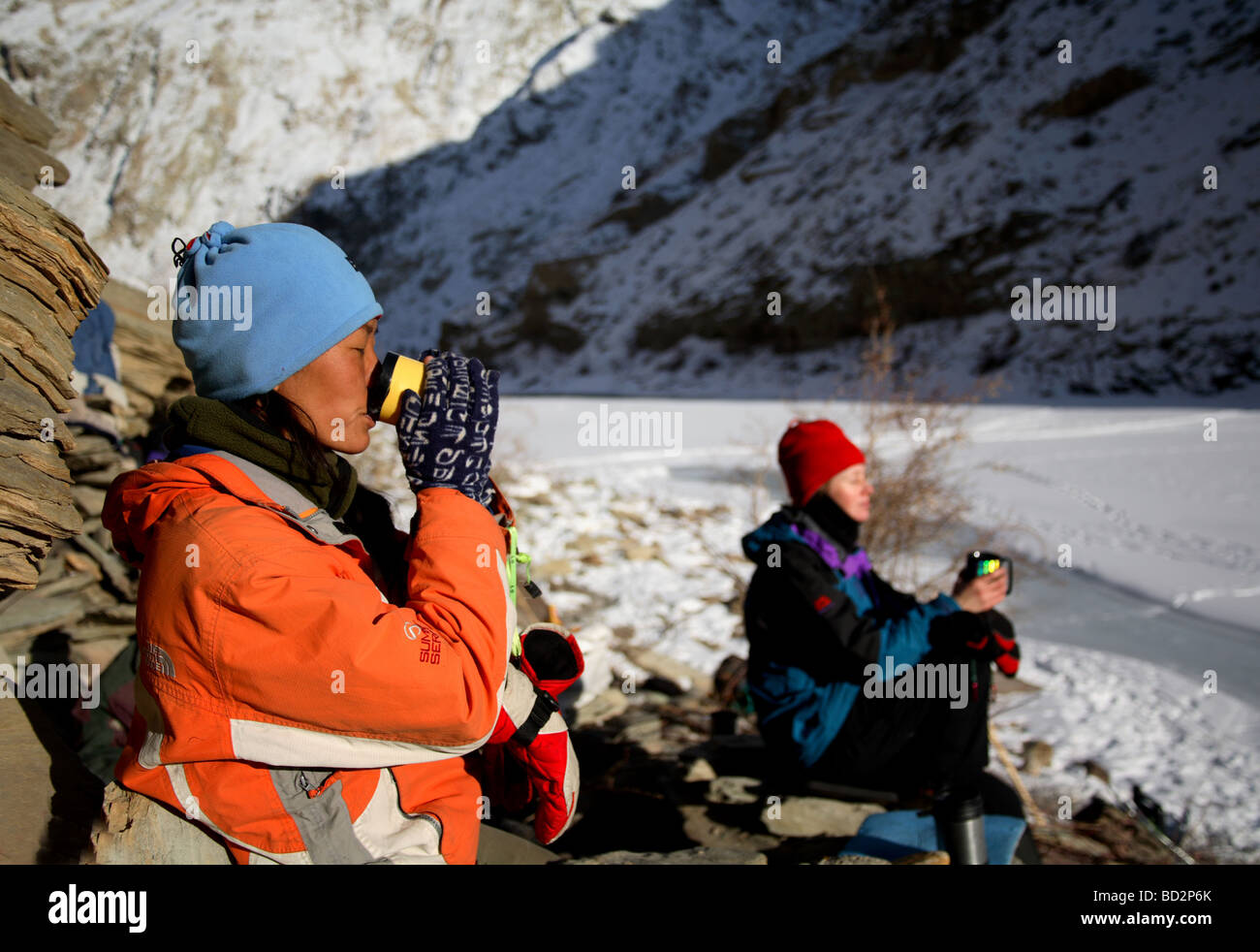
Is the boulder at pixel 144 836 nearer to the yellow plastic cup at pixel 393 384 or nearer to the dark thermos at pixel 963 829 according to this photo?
the yellow plastic cup at pixel 393 384

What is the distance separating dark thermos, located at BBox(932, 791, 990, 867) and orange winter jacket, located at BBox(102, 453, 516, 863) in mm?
1465

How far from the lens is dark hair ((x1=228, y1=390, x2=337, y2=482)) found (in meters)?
1.31

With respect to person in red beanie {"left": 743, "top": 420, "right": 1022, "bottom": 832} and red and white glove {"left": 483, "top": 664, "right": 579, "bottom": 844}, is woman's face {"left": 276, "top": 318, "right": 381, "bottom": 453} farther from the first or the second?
person in red beanie {"left": 743, "top": 420, "right": 1022, "bottom": 832}

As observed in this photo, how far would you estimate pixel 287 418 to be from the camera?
1.32 metres

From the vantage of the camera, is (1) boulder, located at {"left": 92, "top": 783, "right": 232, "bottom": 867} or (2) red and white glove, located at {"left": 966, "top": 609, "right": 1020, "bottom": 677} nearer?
(1) boulder, located at {"left": 92, "top": 783, "right": 232, "bottom": 867}

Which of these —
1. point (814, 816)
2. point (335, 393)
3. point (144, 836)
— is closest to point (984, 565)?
point (814, 816)

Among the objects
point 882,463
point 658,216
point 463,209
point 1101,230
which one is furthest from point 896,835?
point 463,209

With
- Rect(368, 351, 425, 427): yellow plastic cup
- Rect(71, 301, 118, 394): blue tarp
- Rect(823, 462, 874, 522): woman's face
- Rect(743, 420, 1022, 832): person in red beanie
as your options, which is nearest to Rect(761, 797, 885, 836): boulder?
Rect(743, 420, 1022, 832): person in red beanie

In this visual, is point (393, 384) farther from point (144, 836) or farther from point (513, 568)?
point (144, 836)

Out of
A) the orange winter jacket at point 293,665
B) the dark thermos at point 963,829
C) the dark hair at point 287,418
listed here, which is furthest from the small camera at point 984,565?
the dark hair at point 287,418

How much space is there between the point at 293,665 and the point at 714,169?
121ft

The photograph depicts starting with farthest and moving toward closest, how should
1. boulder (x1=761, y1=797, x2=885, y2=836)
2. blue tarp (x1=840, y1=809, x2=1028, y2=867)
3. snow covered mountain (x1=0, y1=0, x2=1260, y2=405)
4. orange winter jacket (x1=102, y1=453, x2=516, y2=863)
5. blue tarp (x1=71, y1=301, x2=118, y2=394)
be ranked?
1. snow covered mountain (x1=0, y1=0, x2=1260, y2=405)
2. blue tarp (x1=71, y1=301, x2=118, y2=394)
3. boulder (x1=761, y1=797, x2=885, y2=836)
4. blue tarp (x1=840, y1=809, x2=1028, y2=867)
5. orange winter jacket (x1=102, y1=453, x2=516, y2=863)

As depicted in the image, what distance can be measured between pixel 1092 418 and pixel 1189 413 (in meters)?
1.27

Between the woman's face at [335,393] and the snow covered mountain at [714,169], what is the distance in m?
2.85
